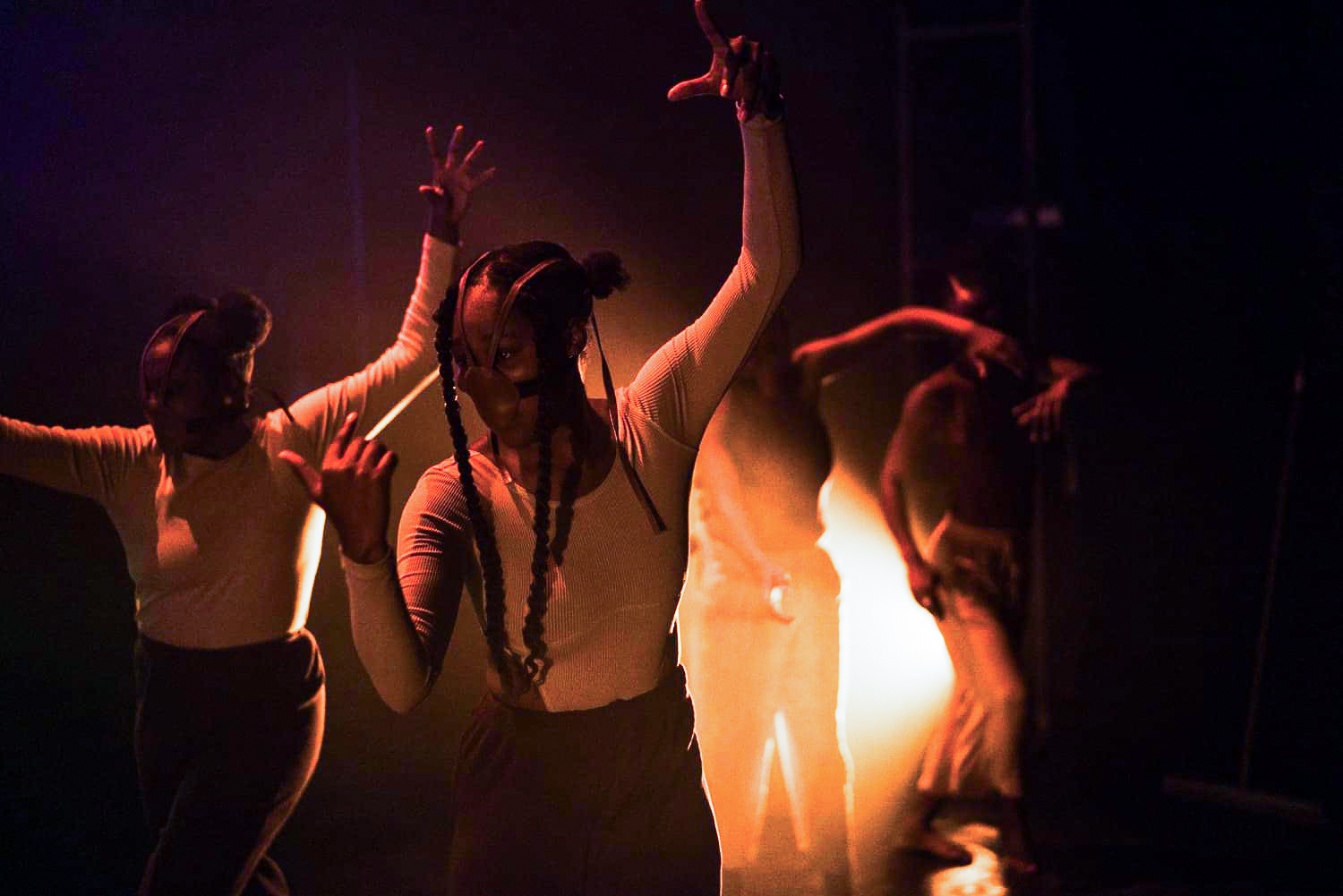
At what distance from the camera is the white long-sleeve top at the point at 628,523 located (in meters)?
2.17

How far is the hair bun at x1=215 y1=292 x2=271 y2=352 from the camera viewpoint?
11.1 ft

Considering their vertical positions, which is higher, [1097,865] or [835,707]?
[835,707]

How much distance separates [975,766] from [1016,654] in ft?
2.10

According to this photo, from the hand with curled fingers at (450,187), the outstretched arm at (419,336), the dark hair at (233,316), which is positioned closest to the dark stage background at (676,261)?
the dark hair at (233,316)

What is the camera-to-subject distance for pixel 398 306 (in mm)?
5195

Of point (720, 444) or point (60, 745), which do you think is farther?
point (720, 444)

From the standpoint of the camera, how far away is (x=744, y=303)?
2.21 meters

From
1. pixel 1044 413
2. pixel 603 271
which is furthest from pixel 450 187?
pixel 1044 413

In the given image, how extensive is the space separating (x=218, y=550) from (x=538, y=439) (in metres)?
1.46

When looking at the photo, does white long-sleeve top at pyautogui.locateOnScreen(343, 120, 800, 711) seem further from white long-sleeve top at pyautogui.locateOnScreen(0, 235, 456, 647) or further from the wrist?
white long-sleeve top at pyautogui.locateOnScreen(0, 235, 456, 647)

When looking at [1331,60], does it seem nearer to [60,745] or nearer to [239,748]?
[239,748]

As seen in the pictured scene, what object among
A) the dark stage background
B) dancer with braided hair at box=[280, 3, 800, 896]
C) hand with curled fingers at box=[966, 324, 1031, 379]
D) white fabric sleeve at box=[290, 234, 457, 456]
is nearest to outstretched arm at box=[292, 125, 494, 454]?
white fabric sleeve at box=[290, 234, 457, 456]

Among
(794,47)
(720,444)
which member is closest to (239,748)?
(720,444)

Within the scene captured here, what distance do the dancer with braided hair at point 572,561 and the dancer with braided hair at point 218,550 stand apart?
121 centimetres
